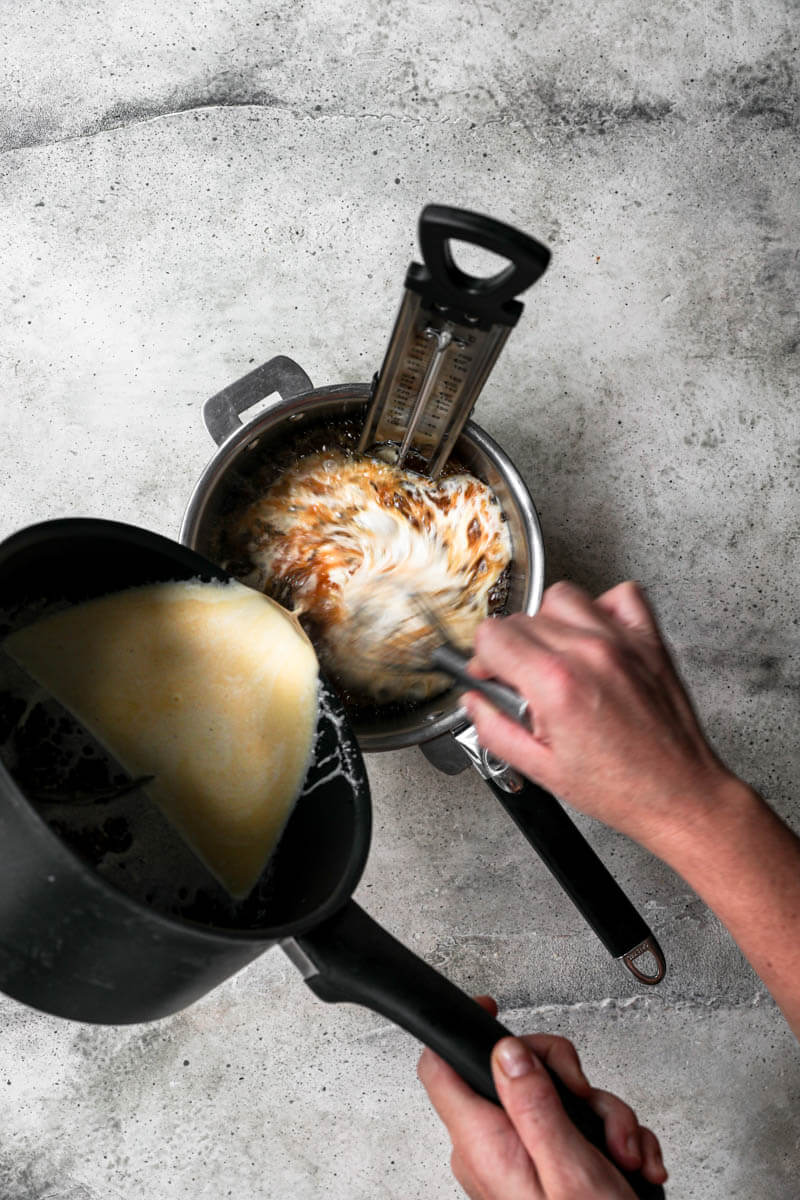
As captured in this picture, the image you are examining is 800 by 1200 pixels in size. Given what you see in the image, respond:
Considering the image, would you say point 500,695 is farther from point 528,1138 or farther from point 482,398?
point 482,398

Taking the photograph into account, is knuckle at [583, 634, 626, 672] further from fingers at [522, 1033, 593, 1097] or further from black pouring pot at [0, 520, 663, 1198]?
fingers at [522, 1033, 593, 1097]

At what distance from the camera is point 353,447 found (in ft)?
3.14

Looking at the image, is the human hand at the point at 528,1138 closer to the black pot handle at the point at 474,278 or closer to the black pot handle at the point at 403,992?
the black pot handle at the point at 403,992

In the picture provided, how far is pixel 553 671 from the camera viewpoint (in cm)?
63

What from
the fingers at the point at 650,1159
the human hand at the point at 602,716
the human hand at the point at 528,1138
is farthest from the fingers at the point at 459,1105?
the human hand at the point at 602,716

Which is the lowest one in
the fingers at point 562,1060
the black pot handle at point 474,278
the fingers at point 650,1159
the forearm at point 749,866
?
the fingers at point 650,1159

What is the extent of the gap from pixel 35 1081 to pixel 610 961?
2.07ft

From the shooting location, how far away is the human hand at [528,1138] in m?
0.63

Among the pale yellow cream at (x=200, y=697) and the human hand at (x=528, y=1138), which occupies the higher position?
the pale yellow cream at (x=200, y=697)

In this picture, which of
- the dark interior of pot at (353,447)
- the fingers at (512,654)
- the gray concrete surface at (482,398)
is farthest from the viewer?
the gray concrete surface at (482,398)

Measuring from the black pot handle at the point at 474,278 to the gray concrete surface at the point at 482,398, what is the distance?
0.41m

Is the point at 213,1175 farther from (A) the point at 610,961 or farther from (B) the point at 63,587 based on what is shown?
(B) the point at 63,587

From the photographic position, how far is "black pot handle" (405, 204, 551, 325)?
61cm

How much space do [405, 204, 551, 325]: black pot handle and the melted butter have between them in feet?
0.92
